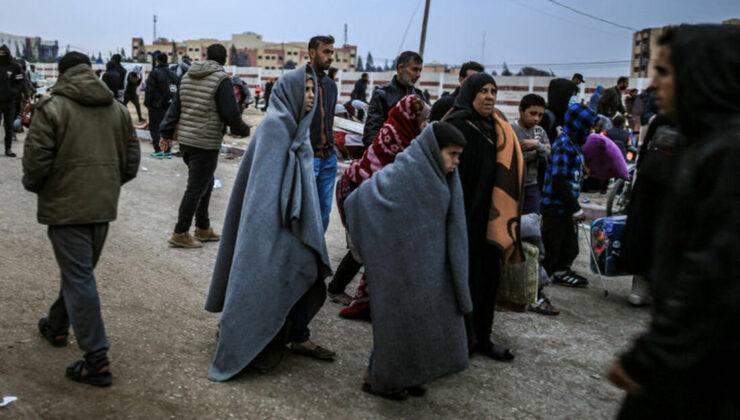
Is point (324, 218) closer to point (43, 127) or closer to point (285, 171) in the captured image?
point (285, 171)

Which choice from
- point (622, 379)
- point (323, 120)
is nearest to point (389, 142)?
point (323, 120)

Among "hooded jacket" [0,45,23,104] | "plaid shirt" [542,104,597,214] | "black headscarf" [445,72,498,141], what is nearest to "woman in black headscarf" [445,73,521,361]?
"black headscarf" [445,72,498,141]

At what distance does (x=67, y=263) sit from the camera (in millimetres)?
3594

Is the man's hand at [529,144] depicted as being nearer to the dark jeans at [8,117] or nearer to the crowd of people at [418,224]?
the crowd of people at [418,224]

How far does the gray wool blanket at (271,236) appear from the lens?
387 centimetres

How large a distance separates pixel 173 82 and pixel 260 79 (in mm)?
25861

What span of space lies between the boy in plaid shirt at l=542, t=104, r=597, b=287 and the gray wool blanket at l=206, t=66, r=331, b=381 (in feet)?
9.49

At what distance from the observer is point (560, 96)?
648 centimetres

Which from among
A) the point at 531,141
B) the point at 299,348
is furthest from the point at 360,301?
the point at 531,141

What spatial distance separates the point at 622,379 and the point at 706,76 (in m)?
0.87

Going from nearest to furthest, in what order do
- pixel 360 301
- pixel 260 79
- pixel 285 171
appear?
pixel 285 171 → pixel 360 301 → pixel 260 79

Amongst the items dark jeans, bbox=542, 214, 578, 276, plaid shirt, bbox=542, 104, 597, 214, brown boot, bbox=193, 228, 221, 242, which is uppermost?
plaid shirt, bbox=542, 104, 597, 214

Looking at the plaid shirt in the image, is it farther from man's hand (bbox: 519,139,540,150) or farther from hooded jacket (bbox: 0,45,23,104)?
hooded jacket (bbox: 0,45,23,104)

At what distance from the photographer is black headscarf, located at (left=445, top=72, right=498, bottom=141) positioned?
4.44 metres
